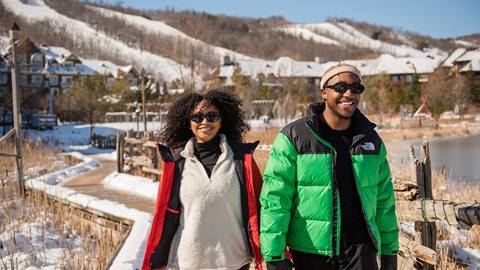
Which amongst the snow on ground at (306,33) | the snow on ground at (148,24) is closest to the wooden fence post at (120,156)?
the snow on ground at (148,24)

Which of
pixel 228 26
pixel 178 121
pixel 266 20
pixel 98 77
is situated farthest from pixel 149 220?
pixel 266 20

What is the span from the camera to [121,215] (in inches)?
250

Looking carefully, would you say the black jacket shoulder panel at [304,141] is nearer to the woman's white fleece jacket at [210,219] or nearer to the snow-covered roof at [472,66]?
the woman's white fleece jacket at [210,219]

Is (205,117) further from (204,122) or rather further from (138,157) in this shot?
(138,157)

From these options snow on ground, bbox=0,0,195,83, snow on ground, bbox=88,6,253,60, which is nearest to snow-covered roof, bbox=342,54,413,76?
snow on ground, bbox=0,0,195,83

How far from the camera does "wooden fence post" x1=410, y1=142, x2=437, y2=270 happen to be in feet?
11.2

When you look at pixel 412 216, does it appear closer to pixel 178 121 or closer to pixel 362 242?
pixel 362 242

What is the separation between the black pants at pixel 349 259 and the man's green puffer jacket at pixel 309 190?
0.15ft

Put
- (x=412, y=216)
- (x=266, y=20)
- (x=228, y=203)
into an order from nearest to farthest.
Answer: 1. (x=228, y=203)
2. (x=412, y=216)
3. (x=266, y=20)

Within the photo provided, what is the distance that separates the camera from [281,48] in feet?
365

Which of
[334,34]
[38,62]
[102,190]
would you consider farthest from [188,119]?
[334,34]

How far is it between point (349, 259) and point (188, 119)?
1202 mm

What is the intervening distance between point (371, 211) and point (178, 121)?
1224 mm

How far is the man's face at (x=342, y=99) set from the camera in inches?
83.2
